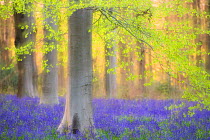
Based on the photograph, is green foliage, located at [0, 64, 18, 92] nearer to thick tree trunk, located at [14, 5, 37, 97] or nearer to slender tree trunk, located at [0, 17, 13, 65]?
slender tree trunk, located at [0, 17, 13, 65]

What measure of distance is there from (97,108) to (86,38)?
4994mm

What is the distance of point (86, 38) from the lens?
730 cm

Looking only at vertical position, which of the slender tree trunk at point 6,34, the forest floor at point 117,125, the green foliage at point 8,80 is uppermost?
the slender tree trunk at point 6,34

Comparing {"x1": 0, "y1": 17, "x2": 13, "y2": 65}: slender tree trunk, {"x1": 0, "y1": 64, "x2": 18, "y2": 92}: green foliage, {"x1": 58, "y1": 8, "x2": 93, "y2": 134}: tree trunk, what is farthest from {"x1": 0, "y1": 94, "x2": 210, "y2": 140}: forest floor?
{"x1": 0, "y1": 17, "x2": 13, "y2": 65}: slender tree trunk

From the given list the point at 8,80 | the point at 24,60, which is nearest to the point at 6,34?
the point at 8,80

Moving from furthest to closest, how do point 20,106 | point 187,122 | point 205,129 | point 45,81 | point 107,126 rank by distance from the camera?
point 45,81 → point 20,106 → point 187,122 → point 107,126 → point 205,129

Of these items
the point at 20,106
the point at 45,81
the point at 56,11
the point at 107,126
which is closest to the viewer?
the point at 56,11

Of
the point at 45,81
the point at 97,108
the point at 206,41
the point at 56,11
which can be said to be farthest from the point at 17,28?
the point at 206,41

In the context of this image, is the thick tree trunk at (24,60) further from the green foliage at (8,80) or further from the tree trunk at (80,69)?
Result: the tree trunk at (80,69)

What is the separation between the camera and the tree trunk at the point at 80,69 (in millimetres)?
7207

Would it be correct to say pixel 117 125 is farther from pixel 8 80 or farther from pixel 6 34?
pixel 6 34

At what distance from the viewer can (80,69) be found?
23.6 ft

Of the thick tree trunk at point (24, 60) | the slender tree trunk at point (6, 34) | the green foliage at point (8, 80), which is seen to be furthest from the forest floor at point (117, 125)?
the slender tree trunk at point (6, 34)

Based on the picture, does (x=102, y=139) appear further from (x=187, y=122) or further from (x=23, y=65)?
(x=23, y=65)
